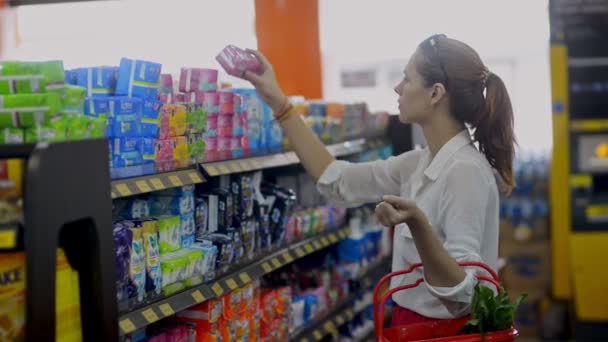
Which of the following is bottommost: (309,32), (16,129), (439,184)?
(439,184)

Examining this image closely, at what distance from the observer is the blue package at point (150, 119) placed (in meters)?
3.05

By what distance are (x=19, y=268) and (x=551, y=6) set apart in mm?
6039

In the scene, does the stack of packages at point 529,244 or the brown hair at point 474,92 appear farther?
the stack of packages at point 529,244

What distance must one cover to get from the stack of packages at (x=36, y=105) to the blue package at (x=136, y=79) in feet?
1.74

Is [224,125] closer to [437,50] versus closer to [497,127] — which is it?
[437,50]

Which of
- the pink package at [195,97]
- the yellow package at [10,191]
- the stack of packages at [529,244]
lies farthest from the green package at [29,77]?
the stack of packages at [529,244]

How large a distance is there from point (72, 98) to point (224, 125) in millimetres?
1190

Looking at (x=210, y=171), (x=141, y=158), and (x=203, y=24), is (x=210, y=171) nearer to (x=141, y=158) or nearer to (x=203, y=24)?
(x=141, y=158)

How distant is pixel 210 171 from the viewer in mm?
3416

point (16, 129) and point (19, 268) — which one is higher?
point (16, 129)

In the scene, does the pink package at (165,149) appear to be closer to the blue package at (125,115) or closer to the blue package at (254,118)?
the blue package at (125,115)

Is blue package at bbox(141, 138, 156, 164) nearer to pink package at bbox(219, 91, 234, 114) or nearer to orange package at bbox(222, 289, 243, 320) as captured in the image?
pink package at bbox(219, 91, 234, 114)

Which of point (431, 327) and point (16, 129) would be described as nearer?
point (16, 129)

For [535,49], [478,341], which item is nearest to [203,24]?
[535,49]
